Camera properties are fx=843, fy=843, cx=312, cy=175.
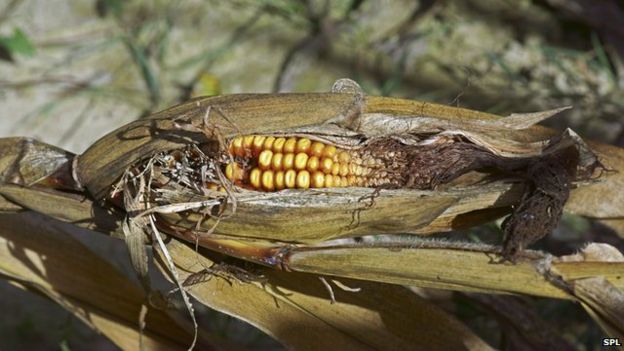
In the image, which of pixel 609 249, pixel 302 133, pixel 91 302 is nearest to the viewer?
pixel 609 249

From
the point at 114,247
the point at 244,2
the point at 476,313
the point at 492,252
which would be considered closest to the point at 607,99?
the point at 476,313

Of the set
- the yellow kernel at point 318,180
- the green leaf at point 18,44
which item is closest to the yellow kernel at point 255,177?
the yellow kernel at point 318,180

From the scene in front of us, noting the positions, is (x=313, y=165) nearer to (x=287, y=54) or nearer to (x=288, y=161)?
(x=288, y=161)

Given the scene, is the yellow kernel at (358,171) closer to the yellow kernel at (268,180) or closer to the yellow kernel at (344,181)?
the yellow kernel at (344,181)

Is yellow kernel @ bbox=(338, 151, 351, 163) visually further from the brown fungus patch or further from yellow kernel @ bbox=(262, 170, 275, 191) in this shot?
yellow kernel @ bbox=(262, 170, 275, 191)

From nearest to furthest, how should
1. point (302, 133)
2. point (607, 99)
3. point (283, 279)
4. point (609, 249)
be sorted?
point (609, 249)
point (302, 133)
point (283, 279)
point (607, 99)

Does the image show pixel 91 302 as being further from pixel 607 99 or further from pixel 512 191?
pixel 607 99

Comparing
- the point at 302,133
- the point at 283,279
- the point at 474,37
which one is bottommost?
the point at 283,279

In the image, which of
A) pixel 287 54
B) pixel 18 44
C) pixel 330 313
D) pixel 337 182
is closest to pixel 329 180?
pixel 337 182
